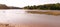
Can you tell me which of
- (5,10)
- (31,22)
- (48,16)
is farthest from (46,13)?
(5,10)

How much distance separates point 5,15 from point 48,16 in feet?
1.23

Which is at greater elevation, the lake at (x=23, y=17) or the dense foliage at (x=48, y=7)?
the dense foliage at (x=48, y=7)

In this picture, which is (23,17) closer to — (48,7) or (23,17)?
(23,17)

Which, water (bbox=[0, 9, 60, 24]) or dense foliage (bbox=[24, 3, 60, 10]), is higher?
dense foliage (bbox=[24, 3, 60, 10])

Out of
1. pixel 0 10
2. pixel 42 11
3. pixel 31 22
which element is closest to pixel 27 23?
pixel 31 22

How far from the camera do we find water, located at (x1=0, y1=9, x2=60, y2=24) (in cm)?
105

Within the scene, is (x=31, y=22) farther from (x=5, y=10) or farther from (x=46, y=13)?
(x=5, y=10)

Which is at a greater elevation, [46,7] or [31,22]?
[46,7]

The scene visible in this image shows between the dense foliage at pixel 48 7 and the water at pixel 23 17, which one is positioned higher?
the dense foliage at pixel 48 7

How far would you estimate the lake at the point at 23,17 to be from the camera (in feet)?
3.43

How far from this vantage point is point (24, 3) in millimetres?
1103

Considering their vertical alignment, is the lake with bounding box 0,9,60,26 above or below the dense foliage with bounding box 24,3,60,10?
below

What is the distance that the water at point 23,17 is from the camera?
105 centimetres

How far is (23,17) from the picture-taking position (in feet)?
3.59
